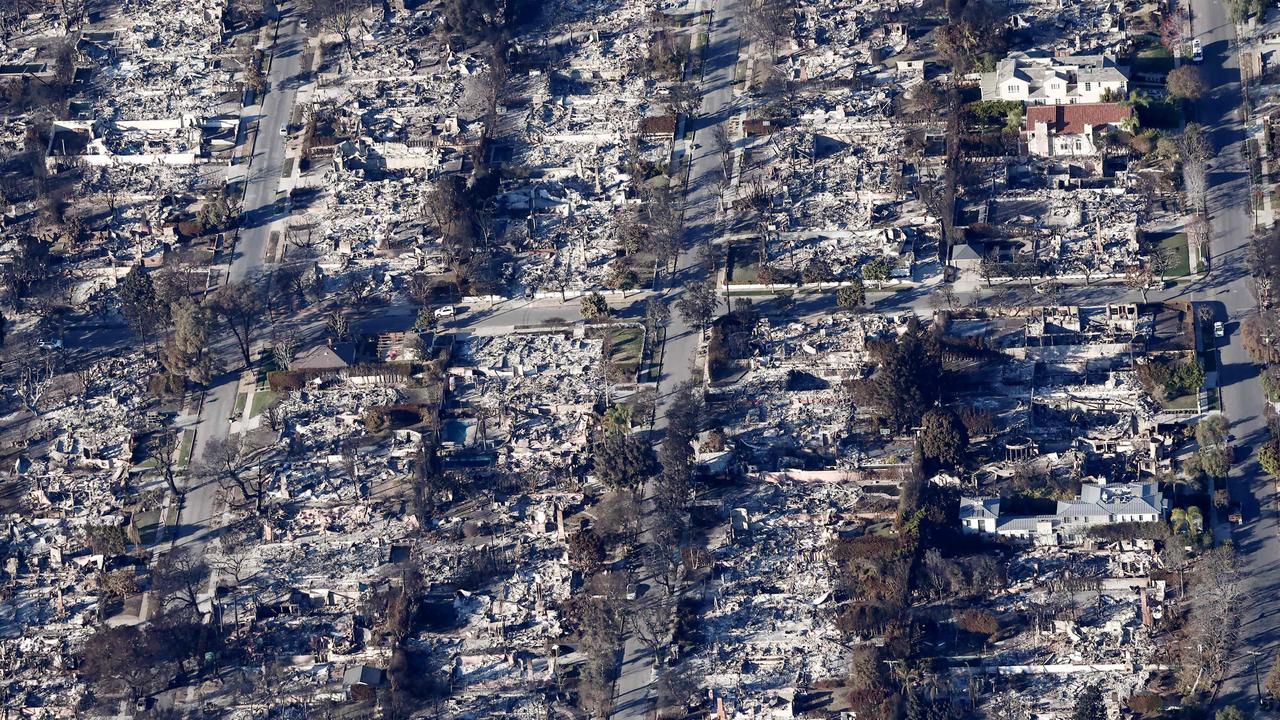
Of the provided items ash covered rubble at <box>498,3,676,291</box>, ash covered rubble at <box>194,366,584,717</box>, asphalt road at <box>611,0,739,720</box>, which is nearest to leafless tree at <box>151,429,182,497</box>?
ash covered rubble at <box>194,366,584,717</box>

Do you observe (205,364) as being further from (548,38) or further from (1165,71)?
(1165,71)

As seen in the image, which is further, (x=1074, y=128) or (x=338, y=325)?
(x=1074, y=128)

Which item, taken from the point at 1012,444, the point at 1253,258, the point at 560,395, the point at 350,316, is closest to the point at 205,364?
the point at 350,316

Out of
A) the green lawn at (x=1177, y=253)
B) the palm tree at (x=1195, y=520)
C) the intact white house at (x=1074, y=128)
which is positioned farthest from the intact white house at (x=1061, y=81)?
the palm tree at (x=1195, y=520)

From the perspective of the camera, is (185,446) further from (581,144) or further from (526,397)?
(581,144)

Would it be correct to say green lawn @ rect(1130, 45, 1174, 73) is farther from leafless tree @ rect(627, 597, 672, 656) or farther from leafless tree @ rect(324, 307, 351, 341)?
leafless tree @ rect(324, 307, 351, 341)

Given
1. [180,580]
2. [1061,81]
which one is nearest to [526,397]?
[180,580]

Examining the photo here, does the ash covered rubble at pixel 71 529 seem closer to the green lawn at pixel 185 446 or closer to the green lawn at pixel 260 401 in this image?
the green lawn at pixel 185 446
